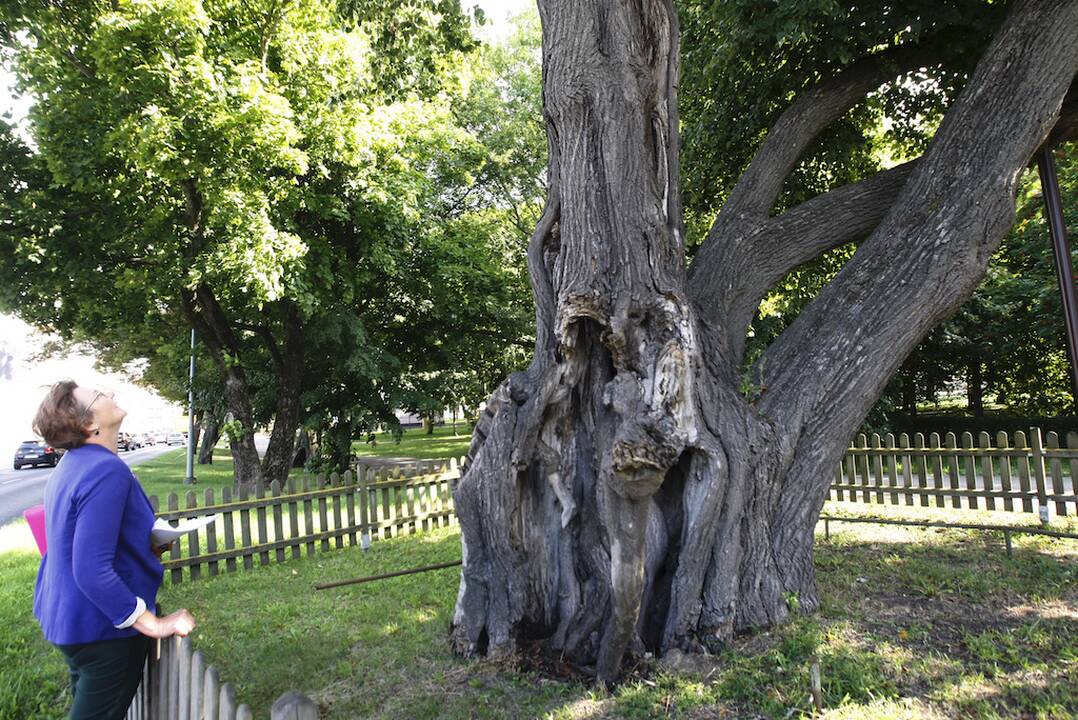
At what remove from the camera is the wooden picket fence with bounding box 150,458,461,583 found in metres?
7.69

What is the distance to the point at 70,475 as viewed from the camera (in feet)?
7.97

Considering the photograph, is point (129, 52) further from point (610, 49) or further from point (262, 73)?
point (610, 49)

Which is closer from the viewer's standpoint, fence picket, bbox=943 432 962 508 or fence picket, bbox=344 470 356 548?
fence picket, bbox=344 470 356 548

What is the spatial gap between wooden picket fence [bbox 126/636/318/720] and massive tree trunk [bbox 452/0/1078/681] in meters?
2.05

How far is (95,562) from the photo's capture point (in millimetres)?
2334

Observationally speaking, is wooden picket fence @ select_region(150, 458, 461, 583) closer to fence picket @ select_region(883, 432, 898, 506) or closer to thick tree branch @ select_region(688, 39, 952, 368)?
thick tree branch @ select_region(688, 39, 952, 368)

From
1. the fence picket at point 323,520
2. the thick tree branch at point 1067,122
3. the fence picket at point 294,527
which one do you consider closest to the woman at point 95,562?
the fence picket at point 294,527

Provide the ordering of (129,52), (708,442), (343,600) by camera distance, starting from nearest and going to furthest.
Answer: (708,442), (343,600), (129,52)

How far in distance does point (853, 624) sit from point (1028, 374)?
20671 mm

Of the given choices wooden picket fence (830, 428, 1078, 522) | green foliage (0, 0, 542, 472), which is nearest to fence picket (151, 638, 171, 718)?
green foliage (0, 0, 542, 472)

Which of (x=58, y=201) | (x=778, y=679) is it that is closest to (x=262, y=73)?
(x=58, y=201)

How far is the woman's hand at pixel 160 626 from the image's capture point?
242cm

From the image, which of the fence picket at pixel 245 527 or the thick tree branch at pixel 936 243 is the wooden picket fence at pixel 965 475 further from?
the fence picket at pixel 245 527

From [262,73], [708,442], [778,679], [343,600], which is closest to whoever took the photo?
[778,679]
